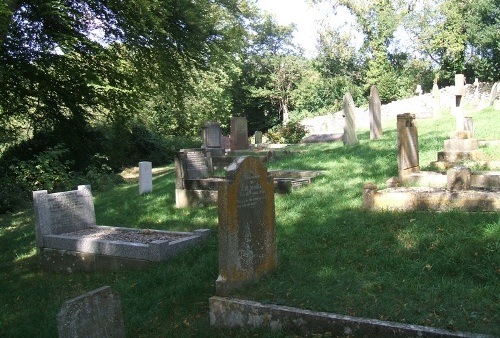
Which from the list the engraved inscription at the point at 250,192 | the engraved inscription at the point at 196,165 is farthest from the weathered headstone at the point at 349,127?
the engraved inscription at the point at 250,192

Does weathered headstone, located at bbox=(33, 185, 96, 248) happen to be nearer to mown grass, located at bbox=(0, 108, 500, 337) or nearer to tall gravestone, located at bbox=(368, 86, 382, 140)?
mown grass, located at bbox=(0, 108, 500, 337)

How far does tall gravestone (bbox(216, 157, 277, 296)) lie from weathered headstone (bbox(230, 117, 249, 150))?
18096 millimetres

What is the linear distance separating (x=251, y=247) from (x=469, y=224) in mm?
2995

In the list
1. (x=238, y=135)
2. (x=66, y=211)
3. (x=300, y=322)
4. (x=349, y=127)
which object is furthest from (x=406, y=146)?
(x=238, y=135)

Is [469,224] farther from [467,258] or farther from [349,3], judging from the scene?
[349,3]

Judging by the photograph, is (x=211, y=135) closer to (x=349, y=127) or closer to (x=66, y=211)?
(x=349, y=127)

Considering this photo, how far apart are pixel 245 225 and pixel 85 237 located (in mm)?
4434

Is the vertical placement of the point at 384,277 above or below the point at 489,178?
below

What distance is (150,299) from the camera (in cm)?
708

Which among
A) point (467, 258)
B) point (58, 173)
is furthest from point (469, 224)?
point (58, 173)

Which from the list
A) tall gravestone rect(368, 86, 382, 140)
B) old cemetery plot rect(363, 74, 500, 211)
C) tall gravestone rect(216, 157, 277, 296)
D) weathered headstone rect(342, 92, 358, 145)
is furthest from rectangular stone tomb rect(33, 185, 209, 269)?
tall gravestone rect(368, 86, 382, 140)

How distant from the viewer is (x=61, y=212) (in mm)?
10461

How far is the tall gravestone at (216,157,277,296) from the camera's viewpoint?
6152 mm

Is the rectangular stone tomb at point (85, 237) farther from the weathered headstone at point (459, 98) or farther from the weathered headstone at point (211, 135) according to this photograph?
the weathered headstone at point (211, 135)
